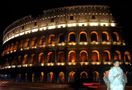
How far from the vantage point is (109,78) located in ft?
23.7

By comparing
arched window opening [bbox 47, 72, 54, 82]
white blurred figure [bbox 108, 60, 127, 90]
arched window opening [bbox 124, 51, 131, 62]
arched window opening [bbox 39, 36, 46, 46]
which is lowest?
white blurred figure [bbox 108, 60, 127, 90]

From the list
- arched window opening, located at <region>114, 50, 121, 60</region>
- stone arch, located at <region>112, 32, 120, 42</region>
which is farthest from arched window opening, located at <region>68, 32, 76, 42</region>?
arched window opening, located at <region>114, 50, 121, 60</region>

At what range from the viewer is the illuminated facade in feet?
146

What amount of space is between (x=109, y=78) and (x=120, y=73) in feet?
1.07

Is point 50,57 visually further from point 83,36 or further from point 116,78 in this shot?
point 116,78

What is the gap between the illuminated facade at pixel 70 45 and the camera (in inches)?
1753

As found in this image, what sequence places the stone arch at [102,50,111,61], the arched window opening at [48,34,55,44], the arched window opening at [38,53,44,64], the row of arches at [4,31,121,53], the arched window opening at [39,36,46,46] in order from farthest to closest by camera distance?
1. the arched window opening at [39,36,46,46]
2. the arched window opening at [38,53,44,64]
3. the arched window opening at [48,34,55,44]
4. the row of arches at [4,31,121,53]
5. the stone arch at [102,50,111,61]

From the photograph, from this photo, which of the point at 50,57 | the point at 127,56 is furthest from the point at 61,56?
the point at 127,56

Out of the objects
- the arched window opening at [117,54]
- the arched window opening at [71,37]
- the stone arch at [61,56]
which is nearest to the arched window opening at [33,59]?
the stone arch at [61,56]

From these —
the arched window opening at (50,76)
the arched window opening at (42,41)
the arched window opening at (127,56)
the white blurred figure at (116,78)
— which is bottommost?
the white blurred figure at (116,78)

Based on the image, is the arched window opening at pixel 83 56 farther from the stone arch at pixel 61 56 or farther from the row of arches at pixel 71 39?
the stone arch at pixel 61 56

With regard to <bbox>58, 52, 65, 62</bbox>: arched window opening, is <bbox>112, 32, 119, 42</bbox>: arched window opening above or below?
above

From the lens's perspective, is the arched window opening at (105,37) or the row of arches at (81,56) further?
the arched window opening at (105,37)

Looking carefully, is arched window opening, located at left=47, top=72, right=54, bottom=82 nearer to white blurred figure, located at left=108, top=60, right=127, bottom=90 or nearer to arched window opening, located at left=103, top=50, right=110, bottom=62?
arched window opening, located at left=103, top=50, right=110, bottom=62
